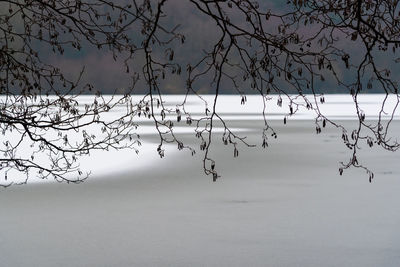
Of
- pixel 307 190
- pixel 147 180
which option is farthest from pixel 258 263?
pixel 147 180

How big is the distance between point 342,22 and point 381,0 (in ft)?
1.13

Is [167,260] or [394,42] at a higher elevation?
[394,42]

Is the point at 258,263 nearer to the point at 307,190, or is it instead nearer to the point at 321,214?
the point at 321,214

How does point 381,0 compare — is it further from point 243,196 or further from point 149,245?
point 243,196

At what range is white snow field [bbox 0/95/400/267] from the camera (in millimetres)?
9922

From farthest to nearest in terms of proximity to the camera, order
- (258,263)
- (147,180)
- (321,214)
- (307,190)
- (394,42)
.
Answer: (147,180), (307,190), (321,214), (258,263), (394,42)

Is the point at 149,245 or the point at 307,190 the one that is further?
the point at 307,190

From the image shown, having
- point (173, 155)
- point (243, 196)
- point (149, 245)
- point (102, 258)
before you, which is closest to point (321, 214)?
point (243, 196)

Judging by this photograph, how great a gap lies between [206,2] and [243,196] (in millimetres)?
9832

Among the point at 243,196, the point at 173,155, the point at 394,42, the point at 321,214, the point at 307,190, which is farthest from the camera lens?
the point at 173,155

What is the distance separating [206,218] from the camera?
1290 centimetres

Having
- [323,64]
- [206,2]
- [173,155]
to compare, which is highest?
[206,2]

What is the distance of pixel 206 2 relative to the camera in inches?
243

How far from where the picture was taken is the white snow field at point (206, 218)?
9922 millimetres
